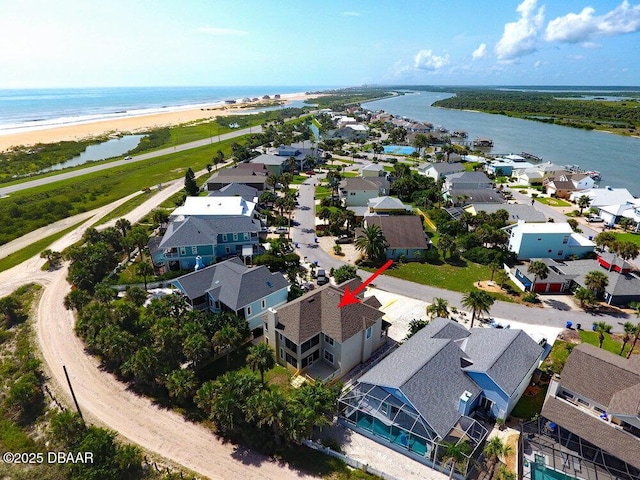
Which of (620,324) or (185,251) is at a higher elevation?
(185,251)

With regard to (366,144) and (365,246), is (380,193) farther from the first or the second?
(366,144)

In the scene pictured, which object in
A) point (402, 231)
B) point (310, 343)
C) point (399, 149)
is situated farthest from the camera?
point (399, 149)

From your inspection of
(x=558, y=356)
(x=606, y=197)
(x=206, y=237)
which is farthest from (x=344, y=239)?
(x=606, y=197)

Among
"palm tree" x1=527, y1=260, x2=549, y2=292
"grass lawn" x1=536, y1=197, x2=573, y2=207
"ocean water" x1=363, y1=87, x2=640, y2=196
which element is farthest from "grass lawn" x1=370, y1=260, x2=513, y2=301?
"ocean water" x1=363, y1=87, x2=640, y2=196

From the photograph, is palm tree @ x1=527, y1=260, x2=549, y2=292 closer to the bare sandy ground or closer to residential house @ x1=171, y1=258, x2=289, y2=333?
residential house @ x1=171, y1=258, x2=289, y2=333

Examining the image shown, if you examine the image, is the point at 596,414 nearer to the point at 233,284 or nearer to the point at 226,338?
the point at 226,338

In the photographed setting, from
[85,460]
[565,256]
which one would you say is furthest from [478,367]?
[565,256]
